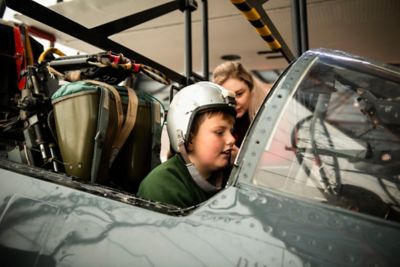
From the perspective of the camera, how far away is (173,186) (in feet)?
3.65

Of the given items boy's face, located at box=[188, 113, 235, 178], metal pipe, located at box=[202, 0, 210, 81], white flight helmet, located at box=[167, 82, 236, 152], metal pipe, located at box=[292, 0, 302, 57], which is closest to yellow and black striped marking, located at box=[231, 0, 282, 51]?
metal pipe, located at box=[292, 0, 302, 57]

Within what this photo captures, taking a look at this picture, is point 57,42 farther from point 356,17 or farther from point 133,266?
point 133,266

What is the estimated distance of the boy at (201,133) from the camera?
4.22 feet

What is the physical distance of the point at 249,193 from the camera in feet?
2.39

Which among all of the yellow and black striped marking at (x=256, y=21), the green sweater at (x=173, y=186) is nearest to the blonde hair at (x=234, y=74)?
the yellow and black striped marking at (x=256, y=21)

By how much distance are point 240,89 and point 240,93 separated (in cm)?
2

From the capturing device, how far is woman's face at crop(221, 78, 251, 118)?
2.01 meters

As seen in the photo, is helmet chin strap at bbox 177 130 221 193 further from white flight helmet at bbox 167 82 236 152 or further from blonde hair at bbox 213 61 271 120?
blonde hair at bbox 213 61 271 120

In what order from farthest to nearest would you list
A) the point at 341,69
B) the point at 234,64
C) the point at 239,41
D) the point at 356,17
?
the point at 239,41
the point at 356,17
the point at 234,64
the point at 341,69

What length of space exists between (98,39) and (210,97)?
0.84 meters

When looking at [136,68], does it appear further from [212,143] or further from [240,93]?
[240,93]

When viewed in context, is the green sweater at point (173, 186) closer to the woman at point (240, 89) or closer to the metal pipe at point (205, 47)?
the woman at point (240, 89)

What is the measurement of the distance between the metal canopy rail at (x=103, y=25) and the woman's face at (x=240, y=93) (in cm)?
50

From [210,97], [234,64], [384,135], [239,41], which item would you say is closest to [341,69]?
[384,135]
